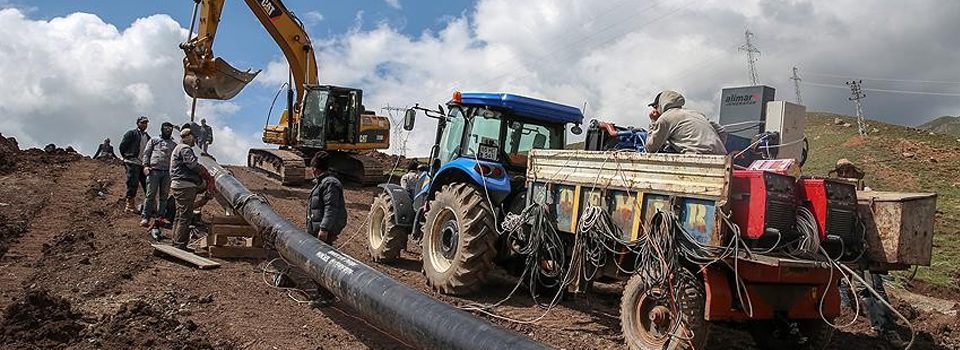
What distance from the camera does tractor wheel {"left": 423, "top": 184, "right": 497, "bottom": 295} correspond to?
22.9 feet

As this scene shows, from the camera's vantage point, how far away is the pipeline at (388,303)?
12.4 ft

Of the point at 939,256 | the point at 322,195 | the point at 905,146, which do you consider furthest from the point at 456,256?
the point at 905,146

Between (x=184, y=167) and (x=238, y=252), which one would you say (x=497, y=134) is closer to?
(x=238, y=252)

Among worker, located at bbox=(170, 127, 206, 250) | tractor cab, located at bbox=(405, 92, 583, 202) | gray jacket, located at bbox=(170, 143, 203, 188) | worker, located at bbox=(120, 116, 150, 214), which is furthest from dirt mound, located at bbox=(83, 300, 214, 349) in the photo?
worker, located at bbox=(120, 116, 150, 214)

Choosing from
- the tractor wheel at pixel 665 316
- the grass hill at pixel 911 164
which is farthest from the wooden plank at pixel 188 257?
the grass hill at pixel 911 164

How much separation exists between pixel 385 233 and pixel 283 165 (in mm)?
9128

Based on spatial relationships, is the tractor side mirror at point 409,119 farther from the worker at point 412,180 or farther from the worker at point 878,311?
the worker at point 878,311

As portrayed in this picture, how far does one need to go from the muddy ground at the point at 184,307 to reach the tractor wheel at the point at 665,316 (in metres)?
0.51

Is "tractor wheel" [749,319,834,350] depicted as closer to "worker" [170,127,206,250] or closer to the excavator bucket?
"worker" [170,127,206,250]

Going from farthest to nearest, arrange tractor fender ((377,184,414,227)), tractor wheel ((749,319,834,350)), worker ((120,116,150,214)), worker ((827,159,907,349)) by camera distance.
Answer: worker ((120,116,150,214))
tractor fender ((377,184,414,227))
worker ((827,159,907,349))
tractor wheel ((749,319,834,350))

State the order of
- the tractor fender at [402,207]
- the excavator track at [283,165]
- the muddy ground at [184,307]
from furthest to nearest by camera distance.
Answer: the excavator track at [283,165], the tractor fender at [402,207], the muddy ground at [184,307]

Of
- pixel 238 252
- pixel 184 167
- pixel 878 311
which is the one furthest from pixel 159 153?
pixel 878 311

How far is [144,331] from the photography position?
5168 mm

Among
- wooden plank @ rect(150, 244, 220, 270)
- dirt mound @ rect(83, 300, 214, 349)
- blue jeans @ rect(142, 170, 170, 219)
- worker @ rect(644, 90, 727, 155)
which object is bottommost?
dirt mound @ rect(83, 300, 214, 349)
